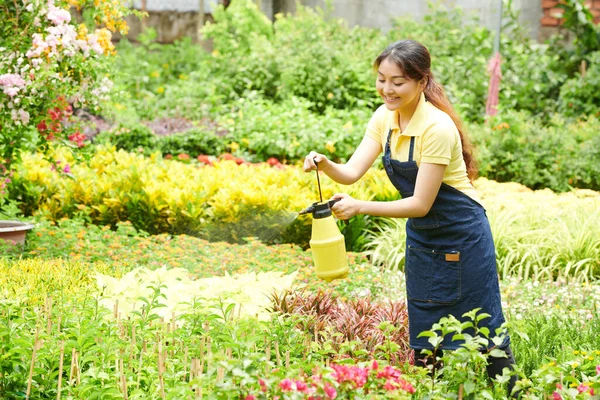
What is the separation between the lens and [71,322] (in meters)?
3.56

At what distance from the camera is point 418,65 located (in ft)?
10.2

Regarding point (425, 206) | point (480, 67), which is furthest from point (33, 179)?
point (480, 67)

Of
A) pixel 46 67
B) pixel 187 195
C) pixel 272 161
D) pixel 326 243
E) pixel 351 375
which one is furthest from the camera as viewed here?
pixel 272 161

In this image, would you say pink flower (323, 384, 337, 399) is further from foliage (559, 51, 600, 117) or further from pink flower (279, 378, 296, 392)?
foliage (559, 51, 600, 117)

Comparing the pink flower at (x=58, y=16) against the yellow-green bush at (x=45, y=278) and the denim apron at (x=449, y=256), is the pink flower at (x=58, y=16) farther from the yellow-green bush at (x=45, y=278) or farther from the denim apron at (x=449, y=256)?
the denim apron at (x=449, y=256)

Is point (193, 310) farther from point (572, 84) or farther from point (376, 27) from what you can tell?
point (376, 27)

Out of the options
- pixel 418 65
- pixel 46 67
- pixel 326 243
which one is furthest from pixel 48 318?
pixel 46 67

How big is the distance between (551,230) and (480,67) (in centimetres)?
584

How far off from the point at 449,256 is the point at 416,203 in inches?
11.9

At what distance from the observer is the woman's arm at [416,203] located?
10.00 feet

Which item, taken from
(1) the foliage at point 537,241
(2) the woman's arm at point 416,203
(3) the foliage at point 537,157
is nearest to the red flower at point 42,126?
(1) the foliage at point 537,241

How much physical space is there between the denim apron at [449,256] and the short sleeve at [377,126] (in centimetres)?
10

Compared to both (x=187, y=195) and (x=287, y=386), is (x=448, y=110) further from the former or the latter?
(x=187, y=195)

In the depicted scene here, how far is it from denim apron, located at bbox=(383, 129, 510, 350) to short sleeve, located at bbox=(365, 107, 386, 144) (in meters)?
0.10
